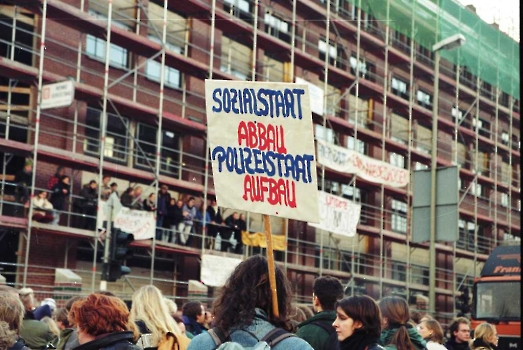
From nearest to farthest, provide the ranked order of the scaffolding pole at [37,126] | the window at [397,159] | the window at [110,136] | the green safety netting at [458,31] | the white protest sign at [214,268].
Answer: the scaffolding pole at [37,126]
the window at [110,136]
the white protest sign at [214,268]
the green safety netting at [458,31]
the window at [397,159]

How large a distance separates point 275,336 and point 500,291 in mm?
Answer: 18967

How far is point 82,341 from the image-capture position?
4.71m

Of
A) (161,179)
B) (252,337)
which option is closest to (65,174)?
(161,179)

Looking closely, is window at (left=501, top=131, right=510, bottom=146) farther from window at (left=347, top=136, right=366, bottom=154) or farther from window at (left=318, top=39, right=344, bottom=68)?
window at (left=318, top=39, right=344, bottom=68)

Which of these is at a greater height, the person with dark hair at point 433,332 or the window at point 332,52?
the window at point 332,52

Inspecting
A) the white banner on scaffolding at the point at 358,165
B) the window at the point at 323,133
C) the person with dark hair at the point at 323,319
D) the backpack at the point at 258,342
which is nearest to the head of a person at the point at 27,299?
the person with dark hair at the point at 323,319

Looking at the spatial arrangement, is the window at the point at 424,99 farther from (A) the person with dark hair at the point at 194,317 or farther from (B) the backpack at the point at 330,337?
(B) the backpack at the point at 330,337

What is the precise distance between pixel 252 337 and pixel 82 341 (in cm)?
111

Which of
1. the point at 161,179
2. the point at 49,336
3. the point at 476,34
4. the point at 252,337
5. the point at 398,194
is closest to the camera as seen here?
the point at 252,337

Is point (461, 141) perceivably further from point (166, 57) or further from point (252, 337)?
point (252, 337)

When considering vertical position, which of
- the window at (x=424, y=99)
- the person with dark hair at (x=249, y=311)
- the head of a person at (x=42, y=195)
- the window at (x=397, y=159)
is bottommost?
the person with dark hair at (x=249, y=311)

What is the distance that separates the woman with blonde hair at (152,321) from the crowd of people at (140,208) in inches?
545

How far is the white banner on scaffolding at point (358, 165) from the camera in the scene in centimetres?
2882

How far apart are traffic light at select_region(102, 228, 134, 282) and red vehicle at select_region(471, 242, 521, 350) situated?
912 cm
